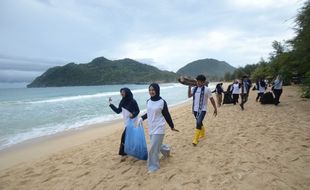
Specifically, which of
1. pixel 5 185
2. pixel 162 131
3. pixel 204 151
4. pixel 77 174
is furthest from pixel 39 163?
pixel 204 151

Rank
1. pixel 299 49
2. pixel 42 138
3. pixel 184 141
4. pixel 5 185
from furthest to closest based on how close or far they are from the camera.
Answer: pixel 299 49, pixel 42 138, pixel 184 141, pixel 5 185

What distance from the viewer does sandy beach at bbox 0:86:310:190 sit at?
13.4ft

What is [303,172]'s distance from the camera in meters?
4.16

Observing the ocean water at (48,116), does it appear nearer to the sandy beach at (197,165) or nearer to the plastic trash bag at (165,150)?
the sandy beach at (197,165)

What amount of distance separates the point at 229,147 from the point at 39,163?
4.61 m

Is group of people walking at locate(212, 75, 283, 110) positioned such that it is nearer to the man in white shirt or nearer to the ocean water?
the ocean water

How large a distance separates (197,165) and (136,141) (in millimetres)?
1286

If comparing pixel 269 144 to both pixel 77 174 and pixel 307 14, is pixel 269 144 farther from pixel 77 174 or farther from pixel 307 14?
pixel 307 14

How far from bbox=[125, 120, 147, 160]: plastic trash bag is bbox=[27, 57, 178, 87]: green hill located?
489 ft

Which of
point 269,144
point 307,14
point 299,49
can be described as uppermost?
point 307,14

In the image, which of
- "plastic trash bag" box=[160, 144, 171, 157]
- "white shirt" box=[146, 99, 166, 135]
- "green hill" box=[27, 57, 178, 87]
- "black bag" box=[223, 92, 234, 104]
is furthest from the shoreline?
"green hill" box=[27, 57, 178, 87]

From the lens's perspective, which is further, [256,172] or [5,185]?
[5,185]

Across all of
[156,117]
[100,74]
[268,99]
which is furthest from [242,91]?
[100,74]

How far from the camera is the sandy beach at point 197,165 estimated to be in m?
4.08
